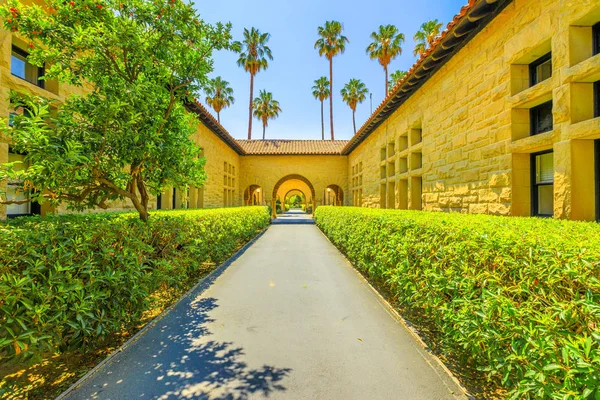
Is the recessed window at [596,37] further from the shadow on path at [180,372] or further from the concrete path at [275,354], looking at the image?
the shadow on path at [180,372]

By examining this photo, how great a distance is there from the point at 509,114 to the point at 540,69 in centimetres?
88

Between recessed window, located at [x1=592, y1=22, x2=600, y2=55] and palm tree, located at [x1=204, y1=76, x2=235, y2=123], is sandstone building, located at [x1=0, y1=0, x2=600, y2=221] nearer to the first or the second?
recessed window, located at [x1=592, y1=22, x2=600, y2=55]

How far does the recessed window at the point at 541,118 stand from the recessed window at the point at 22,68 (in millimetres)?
9436

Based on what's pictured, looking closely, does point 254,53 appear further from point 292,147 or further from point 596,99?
point 596,99

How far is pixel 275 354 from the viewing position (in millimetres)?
3066

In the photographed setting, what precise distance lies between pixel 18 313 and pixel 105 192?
2330mm

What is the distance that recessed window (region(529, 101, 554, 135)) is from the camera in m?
4.61

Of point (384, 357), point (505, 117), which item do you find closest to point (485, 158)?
point (505, 117)

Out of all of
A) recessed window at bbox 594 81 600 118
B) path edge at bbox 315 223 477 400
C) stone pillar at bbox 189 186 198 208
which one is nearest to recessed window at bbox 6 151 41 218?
path edge at bbox 315 223 477 400

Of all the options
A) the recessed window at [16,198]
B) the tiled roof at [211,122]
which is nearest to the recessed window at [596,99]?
the tiled roof at [211,122]

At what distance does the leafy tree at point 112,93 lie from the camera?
10.0ft

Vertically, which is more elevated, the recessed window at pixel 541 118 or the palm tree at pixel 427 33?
the palm tree at pixel 427 33

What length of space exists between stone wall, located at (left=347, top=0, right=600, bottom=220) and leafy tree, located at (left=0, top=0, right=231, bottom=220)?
16.7ft

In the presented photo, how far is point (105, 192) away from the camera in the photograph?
4.13m
